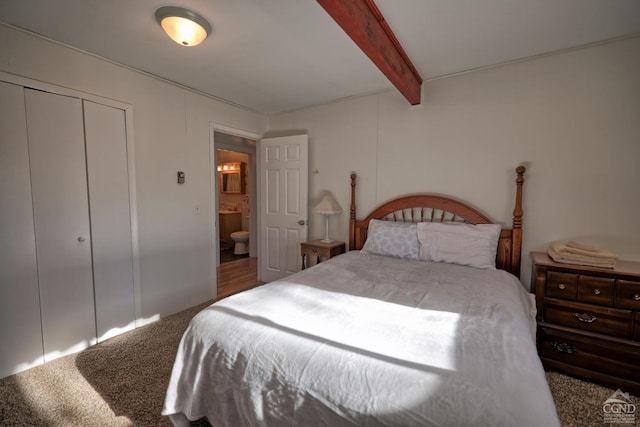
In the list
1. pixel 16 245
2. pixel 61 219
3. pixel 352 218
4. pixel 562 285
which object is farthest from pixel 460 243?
pixel 16 245

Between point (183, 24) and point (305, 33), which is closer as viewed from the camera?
point (183, 24)

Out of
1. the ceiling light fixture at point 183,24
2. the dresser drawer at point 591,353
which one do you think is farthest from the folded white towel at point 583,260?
the ceiling light fixture at point 183,24

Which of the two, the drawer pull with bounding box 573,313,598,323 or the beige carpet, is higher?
the drawer pull with bounding box 573,313,598,323

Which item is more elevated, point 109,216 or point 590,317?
point 109,216

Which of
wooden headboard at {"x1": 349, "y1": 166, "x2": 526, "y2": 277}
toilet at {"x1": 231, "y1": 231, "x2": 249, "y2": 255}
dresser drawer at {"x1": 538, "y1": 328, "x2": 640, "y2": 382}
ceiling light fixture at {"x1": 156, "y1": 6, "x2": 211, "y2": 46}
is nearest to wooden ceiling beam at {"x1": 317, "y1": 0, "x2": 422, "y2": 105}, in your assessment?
ceiling light fixture at {"x1": 156, "y1": 6, "x2": 211, "y2": 46}

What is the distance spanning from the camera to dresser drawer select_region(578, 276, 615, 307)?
6.08ft

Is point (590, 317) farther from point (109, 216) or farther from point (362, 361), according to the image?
point (109, 216)

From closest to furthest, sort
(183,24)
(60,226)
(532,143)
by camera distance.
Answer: (183,24), (60,226), (532,143)

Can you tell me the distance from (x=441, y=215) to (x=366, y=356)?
2116 millimetres

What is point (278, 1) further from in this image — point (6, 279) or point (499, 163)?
point (6, 279)

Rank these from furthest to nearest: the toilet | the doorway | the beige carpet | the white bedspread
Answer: the toilet → the doorway → the beige carpet → the white bedspread

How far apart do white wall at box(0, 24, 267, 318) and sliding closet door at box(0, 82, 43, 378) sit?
1.25 feet

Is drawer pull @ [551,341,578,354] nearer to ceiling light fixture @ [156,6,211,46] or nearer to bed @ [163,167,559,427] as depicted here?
bed @ [163,167,559,427]

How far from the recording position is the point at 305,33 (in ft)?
6.48
